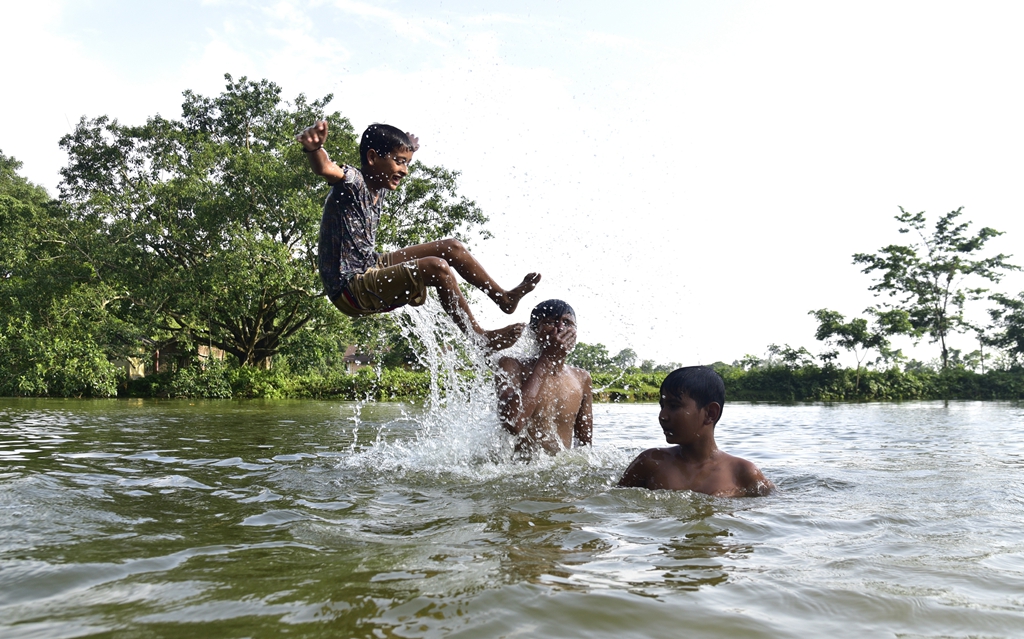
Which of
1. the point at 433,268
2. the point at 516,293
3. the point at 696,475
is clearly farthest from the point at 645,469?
the point at 433,268

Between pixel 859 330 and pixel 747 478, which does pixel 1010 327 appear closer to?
pixel 859 330

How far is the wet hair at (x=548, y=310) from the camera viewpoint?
579 centimetres

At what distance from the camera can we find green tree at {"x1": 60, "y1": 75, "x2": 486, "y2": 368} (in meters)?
22.6

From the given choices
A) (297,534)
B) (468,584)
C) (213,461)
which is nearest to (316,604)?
(468,584)

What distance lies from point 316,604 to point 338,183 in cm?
354

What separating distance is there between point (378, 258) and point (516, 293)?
3.60ft

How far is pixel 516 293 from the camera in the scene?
5434 mm

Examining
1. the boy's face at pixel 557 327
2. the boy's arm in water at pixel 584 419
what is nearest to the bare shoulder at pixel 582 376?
the boy's arm in water at pixel 584 419

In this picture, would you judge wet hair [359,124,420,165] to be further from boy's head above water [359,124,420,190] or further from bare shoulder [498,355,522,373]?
bare shoulder [498,355,522,373]

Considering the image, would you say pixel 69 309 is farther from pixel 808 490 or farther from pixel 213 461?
pixel 808 490

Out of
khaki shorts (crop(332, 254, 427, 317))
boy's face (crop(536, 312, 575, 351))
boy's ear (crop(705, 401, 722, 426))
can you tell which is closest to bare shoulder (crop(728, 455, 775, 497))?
boy's ear (crop(705, 401, 722, 426))

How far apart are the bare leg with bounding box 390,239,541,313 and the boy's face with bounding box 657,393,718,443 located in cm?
152

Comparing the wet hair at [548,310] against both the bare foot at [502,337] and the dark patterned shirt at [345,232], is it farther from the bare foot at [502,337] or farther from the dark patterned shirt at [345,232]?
the dark patterned shirt at [345,232]

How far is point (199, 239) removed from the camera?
23.9m
